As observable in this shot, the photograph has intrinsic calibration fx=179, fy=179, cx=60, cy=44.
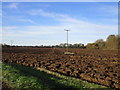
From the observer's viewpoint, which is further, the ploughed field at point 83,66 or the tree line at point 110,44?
the tree line at point 110,44

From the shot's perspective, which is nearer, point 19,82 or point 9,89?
point 9,89

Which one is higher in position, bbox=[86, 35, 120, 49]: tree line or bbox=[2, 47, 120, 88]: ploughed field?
bbox=[86, 35, 120, 49]: tree line

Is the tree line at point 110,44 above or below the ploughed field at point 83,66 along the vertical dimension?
above

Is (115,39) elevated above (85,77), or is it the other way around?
(115,39)

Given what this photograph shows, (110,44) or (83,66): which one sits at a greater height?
(110,44)

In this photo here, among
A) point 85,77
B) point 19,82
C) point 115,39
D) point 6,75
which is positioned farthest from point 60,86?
point 115,39

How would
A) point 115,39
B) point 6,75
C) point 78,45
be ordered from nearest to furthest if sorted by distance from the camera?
A: point 6,75 → point 115,39 → point 78,45

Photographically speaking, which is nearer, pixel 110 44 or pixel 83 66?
pixel 83 66

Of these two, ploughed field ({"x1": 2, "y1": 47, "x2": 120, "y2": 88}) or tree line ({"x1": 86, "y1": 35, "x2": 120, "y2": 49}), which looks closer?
ploughed field ({"x1": 2, "y1": 47, "x2": 120, "y2": 88})

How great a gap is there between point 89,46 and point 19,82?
3282 inches

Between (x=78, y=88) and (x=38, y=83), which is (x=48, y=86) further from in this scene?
(x=78, y=88)

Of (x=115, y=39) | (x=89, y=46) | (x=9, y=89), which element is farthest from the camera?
(x=89, y=46)

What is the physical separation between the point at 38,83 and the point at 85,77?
12.0 feet

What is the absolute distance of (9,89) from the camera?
8461 mm
